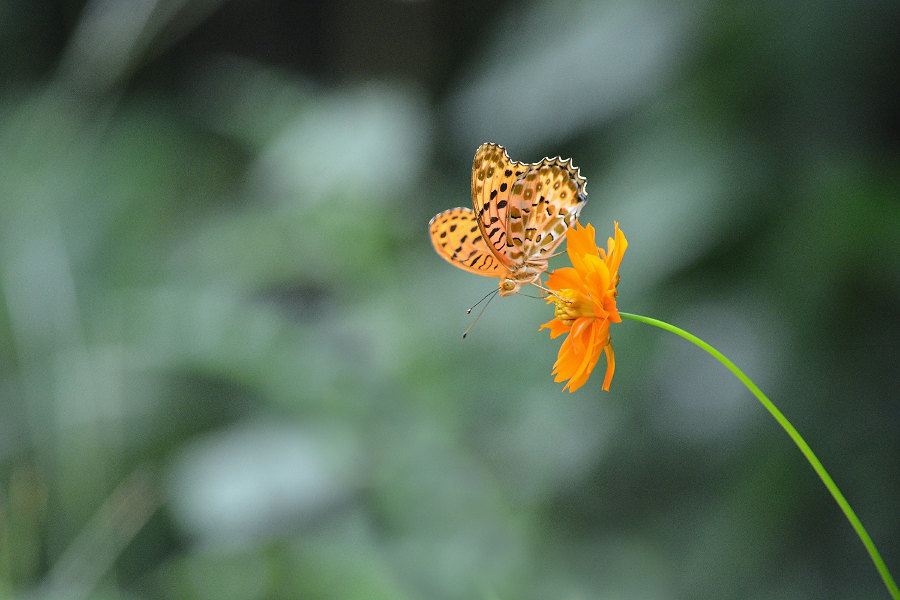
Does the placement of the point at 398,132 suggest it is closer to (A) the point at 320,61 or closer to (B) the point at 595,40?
(B) the point at 595,40

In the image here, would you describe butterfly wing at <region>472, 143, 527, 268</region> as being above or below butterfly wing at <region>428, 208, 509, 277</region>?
above

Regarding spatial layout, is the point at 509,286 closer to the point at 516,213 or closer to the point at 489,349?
the point at 516,213

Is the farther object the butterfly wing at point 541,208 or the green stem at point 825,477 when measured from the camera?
the butterfly wing at point 541,208

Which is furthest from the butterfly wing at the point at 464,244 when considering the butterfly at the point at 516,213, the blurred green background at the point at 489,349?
the blurred green background at the point at 489,349

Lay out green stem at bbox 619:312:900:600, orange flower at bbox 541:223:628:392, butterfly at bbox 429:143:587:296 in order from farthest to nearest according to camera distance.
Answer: butterfly at bbox 429:143:587:296
orange flower at bbox 541:223:628:392
green stem at bbox 619:312:900:600

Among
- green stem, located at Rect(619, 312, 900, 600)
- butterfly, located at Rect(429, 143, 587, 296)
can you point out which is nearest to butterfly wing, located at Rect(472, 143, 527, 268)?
butterfly, located at Rect(429, 143, 587, 296)

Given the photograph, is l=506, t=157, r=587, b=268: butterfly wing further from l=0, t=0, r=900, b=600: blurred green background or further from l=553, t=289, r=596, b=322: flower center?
l=0, t=0, r=900, b=600: blurred green background

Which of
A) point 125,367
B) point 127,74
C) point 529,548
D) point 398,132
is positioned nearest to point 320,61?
point 127,74

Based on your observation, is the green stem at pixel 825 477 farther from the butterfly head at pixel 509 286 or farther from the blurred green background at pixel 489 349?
the blurred green background at pixel 489 349
